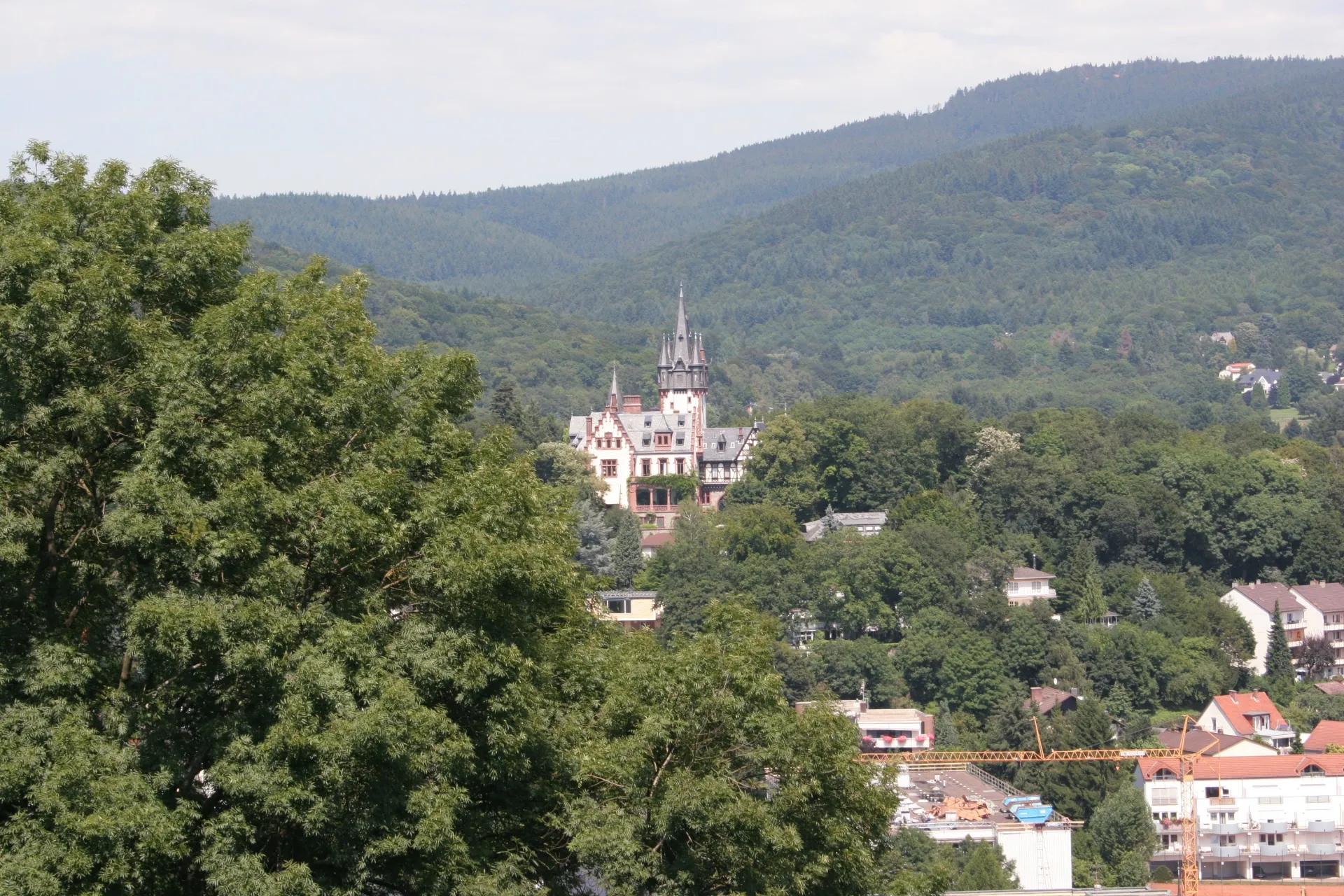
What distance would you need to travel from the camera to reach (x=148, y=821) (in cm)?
1927

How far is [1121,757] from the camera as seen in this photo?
74.0 m

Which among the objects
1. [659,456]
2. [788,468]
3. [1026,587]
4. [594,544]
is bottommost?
[1026,587]

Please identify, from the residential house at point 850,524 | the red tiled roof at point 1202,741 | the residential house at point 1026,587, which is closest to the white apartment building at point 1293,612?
the residential house at point 1026,587

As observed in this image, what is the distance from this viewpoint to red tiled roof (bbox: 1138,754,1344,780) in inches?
2906

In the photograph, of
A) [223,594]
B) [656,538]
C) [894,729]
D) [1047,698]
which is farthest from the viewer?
[656,538]

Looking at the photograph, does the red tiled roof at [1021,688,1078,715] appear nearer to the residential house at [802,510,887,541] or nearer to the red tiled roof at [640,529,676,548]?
the residential house at [802,510,887,541]

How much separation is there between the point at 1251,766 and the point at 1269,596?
66.2 feet

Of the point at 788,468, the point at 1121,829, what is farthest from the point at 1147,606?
the point at 1121,829

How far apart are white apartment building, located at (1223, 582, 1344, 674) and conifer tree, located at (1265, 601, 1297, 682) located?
0.68 m

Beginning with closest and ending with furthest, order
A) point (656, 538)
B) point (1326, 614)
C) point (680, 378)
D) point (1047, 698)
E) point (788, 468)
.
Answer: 1. point (1047, 698)
2. point (1326, 614)
3. point (656, 538)
4. point (788, 468)
5. point (680, 378)

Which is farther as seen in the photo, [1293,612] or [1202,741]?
[1293,612]

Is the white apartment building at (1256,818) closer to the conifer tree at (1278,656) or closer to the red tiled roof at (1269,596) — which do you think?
the conifer tree at (1278,656)

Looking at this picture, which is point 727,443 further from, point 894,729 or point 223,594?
point 223,594

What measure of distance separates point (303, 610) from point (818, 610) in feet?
219
